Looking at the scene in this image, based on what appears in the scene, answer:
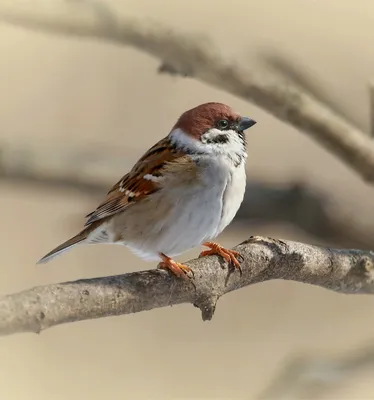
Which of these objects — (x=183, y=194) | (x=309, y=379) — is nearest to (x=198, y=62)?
(x=183, y=194)

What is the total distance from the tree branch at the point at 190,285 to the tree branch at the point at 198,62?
0.62ft

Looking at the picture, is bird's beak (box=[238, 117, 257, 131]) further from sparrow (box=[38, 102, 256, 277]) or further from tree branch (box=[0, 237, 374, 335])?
tree branch (box=[0, 237, 374, 335])

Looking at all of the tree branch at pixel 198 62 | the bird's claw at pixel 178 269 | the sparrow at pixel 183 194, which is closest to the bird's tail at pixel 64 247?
the sparrow at pixel 183 194

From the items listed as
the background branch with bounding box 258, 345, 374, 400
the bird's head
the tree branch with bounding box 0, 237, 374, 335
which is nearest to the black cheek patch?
the bird's head

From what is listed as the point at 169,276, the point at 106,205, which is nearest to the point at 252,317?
the point at 106,205

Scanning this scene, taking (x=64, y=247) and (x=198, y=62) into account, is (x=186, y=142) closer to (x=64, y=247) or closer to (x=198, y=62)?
(x=198, y=62)

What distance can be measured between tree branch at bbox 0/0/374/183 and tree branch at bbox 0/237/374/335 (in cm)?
19

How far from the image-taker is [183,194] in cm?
104

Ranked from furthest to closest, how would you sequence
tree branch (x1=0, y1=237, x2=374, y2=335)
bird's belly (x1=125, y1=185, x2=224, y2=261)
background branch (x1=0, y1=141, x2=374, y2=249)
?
background branch (x1=0, y1=141, x2=374, y2=249) → bird's belly (x1=125, y1=185, x2=224, y2=261) → tree branch (x1=0, y1=237, x2=374, y2=335)

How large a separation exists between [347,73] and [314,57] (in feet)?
0.36

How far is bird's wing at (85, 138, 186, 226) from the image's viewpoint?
3.49 ft

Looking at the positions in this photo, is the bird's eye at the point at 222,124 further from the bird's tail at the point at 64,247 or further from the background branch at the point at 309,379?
the background branch at the point at 309,379

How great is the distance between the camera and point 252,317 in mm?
1754

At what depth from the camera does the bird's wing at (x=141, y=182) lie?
1064 mm
